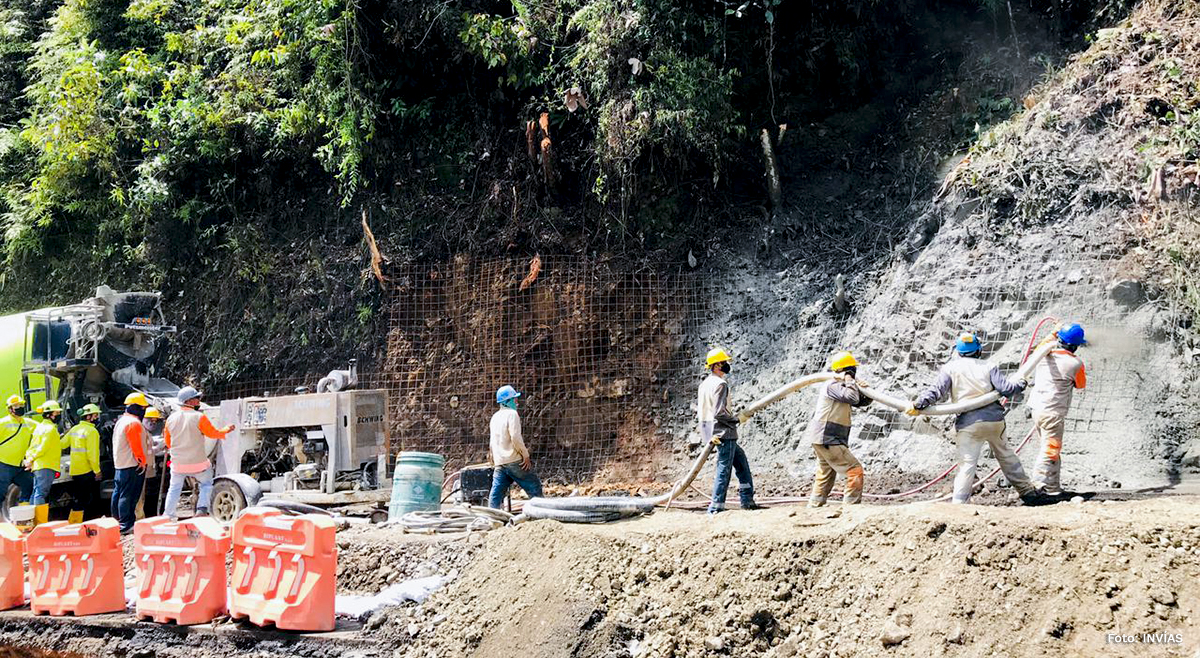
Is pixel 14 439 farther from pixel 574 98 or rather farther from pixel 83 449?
pixel 574 98

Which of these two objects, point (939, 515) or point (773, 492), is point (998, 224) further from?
point (939, 515)

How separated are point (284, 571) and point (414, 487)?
2.71 metres

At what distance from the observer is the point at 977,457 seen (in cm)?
862

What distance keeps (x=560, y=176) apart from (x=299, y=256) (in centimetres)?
497

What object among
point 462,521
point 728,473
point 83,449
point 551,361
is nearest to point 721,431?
point 728,473

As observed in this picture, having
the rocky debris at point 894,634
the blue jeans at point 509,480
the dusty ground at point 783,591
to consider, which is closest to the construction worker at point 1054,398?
the dusty ground at point 783,591

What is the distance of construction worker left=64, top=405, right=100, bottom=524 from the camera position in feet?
39.9

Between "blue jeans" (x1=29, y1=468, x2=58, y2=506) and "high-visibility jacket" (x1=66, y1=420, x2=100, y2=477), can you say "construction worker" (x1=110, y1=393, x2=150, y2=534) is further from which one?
"blue jeans" (x1=29, y1=468, x2=58, y2=506)

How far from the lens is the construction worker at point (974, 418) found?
28.0 feet

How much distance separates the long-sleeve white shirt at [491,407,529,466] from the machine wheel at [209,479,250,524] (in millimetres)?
3505

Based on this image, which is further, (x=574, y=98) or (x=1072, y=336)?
(x=574, y=98)

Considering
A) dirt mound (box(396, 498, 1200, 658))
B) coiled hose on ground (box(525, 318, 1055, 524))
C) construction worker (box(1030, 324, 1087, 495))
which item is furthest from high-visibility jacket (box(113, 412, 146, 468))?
construction worker (box(1030, 324, 1087, 495))

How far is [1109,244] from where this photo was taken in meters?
11.0

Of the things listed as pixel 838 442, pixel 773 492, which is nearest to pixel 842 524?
pixel 838 442
